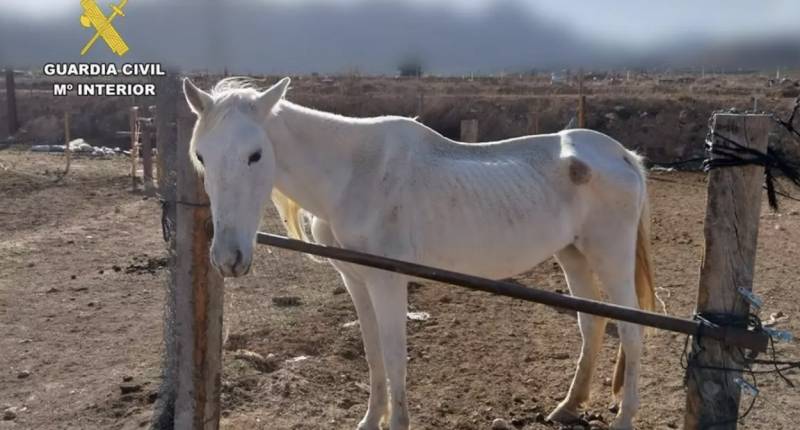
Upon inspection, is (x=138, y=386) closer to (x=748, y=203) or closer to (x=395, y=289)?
(x=395, y=289)

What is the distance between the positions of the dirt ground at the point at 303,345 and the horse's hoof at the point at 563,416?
73 mm

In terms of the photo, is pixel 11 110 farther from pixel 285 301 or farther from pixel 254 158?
pixel 254 158

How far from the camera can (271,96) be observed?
9.62 feet

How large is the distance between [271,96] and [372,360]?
1.71 meters

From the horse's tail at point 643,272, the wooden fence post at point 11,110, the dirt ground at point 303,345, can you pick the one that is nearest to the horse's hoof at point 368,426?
the dirt ground at point 303,345

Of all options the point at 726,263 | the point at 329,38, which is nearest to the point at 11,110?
the point at 329,38

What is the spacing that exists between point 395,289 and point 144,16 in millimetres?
10081

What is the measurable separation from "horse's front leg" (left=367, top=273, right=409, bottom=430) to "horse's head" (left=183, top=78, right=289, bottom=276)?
0.83 m

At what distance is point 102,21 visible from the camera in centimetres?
1348

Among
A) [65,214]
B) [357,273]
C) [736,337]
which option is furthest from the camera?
[65,214]

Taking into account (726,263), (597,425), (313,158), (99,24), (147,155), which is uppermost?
(99,24)

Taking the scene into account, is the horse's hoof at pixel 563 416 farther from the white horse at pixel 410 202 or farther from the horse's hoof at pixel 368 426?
the horse's hoof at pixel 368 426

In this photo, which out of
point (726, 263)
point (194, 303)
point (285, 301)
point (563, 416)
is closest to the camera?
point (726, 263)

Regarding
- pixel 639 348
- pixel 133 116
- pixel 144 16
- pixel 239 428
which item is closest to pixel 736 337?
pixel 639 348
